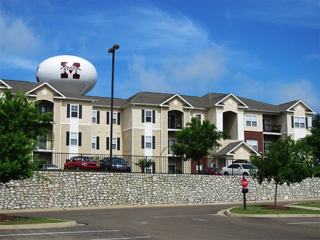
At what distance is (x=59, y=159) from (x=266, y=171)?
2078cm

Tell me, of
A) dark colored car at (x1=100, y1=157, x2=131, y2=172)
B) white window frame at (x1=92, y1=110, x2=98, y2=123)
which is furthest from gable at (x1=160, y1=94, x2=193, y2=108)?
dark colored car at (x1=100, y1=157, x2=131, y2=172)

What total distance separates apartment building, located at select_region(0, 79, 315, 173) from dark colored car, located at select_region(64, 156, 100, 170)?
1156cm

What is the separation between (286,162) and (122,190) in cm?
1166

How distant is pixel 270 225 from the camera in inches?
867

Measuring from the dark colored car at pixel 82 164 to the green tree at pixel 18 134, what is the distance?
56.0 ft

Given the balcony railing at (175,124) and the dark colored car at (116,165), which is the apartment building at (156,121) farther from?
the dark colored car at (116,165)

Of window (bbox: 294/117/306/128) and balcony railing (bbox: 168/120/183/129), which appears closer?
balcony railing (bbox: 168/120/183/129)

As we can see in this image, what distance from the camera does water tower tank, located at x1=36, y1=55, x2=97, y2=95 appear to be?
65.0 meters

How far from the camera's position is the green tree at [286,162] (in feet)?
104

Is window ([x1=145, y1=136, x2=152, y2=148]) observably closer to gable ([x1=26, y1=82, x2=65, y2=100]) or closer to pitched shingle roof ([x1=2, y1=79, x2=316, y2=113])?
pitched shingle roof ([x1=2, y1=79, x2=316, y2=113])

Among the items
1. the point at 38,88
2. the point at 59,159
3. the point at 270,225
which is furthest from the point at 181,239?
the point at 38,88

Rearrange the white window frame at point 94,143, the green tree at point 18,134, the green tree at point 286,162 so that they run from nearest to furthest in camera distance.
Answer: the green tree at point 18,134 → the green tree at point 286,162 → the white window frame at point 94,143

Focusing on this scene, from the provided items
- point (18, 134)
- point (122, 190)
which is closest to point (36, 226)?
point (18, 134)

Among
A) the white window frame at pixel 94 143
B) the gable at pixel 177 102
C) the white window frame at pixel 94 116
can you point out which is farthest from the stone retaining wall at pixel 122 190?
the white window frame at pixel 94 116
